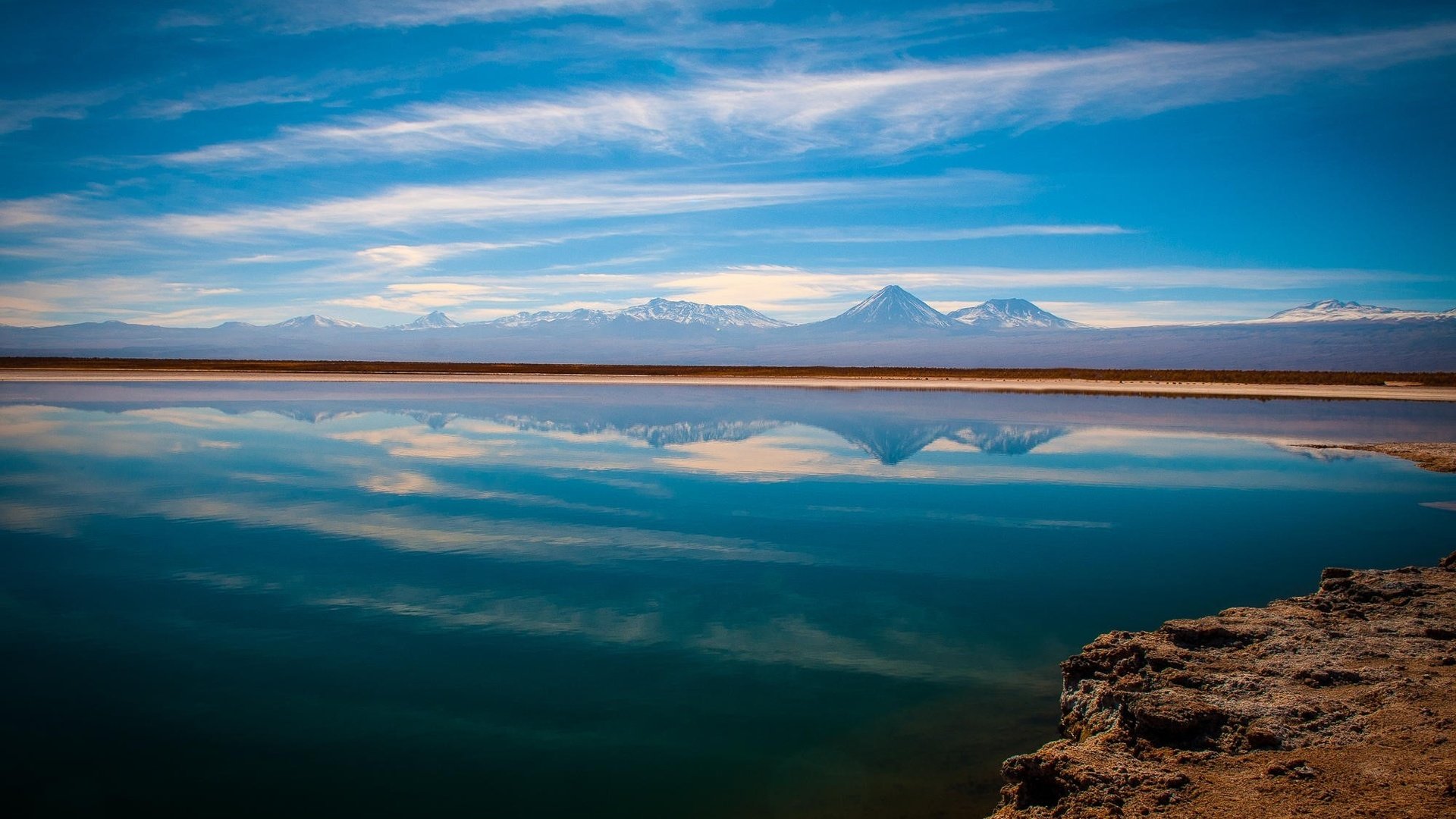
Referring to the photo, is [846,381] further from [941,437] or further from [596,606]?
[596,606]

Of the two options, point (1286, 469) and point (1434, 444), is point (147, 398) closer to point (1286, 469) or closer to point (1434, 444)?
point (1286, 469)

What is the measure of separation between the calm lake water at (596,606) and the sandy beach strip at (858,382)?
36.9 m

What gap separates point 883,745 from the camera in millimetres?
6949

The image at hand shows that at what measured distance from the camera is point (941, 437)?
1117 inches

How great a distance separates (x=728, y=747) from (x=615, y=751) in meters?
0.82

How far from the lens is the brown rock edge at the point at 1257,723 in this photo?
5.52 metres

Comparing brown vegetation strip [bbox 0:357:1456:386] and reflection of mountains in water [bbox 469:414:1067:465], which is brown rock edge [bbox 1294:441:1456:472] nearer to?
reflection of mountains in water [bbox 469:414:1067:465]

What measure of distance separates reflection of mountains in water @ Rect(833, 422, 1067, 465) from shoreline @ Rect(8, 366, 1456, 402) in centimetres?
2675

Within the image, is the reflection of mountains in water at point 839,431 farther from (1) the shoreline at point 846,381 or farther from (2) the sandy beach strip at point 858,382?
(2) the sandy beach strip at point 858,382

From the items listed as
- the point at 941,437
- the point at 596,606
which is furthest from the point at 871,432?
the point at 596,606

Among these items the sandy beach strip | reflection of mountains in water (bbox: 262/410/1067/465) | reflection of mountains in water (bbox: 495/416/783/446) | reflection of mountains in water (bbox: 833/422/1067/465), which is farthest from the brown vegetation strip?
reflection of mountains in water (bbox: 495/416/783/446)

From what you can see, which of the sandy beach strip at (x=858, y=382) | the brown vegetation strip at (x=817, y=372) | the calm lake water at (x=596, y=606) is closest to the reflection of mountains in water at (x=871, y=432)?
the calm lake water at (x=596, y=606)

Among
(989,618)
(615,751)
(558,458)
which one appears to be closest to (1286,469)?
(989,618)

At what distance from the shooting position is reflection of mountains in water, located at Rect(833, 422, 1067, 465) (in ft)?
81.4
